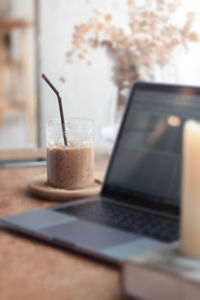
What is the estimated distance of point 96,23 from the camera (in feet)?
4.68

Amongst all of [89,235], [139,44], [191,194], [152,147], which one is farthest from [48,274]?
[139,44]

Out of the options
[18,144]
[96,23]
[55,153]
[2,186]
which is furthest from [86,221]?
[18,144]

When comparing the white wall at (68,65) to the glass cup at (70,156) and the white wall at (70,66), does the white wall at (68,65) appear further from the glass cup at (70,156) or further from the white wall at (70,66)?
the glass cup at (70,156)

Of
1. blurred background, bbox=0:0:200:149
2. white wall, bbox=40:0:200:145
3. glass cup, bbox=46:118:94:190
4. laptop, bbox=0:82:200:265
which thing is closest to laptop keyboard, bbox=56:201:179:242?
laptop, bbox=0:82:200:265

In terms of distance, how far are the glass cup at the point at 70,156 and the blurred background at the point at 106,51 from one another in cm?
33

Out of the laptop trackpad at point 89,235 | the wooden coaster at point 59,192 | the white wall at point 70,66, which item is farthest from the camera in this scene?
the white wall at point 70,66

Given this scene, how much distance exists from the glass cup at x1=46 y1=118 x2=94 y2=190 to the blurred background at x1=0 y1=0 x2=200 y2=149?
331 millimetres

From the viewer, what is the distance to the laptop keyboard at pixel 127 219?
0.74m

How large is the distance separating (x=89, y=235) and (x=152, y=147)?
0.73 ft

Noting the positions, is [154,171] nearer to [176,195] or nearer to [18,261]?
[176,195]

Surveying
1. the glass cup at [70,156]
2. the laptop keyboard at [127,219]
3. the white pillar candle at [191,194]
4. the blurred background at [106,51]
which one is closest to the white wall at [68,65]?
the blurred background at [106,51]

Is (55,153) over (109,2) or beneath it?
beneath

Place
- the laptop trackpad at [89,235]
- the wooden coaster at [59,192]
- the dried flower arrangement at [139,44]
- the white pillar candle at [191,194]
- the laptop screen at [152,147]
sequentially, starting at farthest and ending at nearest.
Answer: the dried flower arrangement at [139,44] < the wooden coaster at [59,192] < the laptop screen at [152,147] < the laptop trackpad at [89,235] < the white pillar candle at [191,194]

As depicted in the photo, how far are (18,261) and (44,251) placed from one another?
0.13 ft
